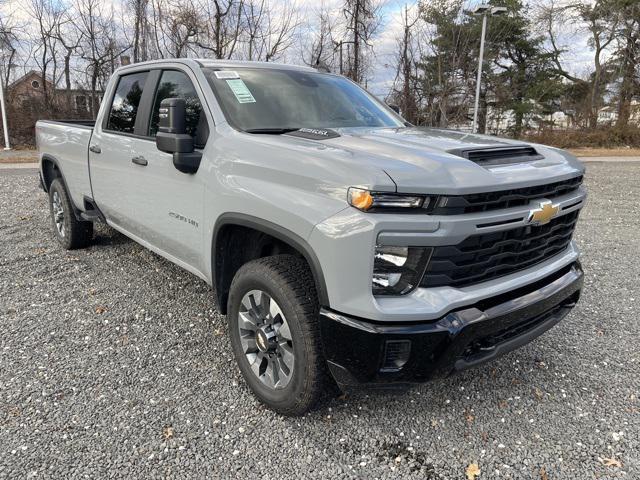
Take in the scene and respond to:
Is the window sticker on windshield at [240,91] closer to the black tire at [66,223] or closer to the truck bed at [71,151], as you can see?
the truck bed at [71,151]

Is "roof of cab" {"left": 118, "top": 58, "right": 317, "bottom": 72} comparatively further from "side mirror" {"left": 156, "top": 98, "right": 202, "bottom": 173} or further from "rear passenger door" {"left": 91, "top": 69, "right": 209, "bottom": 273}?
"side mirror" {"left": 156, "top": 98, "right": 202, "bottom": 173}

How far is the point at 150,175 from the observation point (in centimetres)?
Result: 356

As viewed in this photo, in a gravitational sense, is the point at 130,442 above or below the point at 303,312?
below

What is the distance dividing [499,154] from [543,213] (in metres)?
0.40

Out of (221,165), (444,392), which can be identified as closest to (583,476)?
(444,392)

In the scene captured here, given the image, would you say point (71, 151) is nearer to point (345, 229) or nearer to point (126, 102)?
point (126, 102)

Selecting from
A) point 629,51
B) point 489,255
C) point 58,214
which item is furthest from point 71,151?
point 629,51

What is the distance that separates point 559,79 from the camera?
31531 millimetres

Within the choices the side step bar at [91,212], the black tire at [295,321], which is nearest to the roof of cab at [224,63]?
the side step bar at [91,212]

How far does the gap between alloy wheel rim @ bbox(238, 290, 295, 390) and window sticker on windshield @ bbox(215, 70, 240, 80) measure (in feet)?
5.03

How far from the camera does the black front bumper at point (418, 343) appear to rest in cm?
213

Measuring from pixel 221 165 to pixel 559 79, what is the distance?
1348 inches

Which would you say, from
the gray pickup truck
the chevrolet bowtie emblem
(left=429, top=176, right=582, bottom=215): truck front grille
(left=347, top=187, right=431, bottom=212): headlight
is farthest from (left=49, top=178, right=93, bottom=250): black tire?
the chevrolet bowtie emblem

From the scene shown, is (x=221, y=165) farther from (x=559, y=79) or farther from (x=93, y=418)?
(x=559, y=79)
